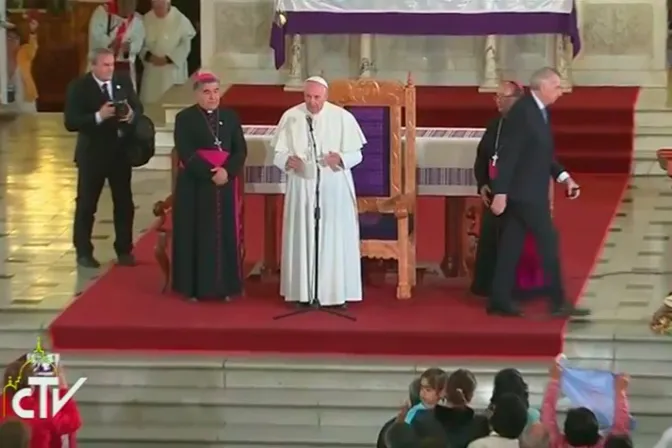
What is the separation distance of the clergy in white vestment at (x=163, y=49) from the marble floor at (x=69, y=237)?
1110 mm

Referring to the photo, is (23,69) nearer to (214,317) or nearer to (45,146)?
(45,146)

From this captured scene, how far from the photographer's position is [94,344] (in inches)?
380

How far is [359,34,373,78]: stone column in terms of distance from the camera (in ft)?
49.5

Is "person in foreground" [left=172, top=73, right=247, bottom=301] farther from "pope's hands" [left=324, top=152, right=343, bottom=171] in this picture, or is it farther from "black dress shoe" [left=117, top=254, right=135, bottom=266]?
"black dress shoe" [left=117, top=254, right=135, bottom=266]

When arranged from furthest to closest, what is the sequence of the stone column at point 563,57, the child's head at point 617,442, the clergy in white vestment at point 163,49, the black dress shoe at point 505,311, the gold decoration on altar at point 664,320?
the clergy in white vestment at point 163,49
the stone column at point 563,57
the black dress shoe at point 505,311
the gold decoration on altar at point 664,320
the child's head at point 617,442

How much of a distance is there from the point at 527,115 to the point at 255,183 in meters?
1.79

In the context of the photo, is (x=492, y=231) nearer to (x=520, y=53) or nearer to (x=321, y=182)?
(x=321, y=182)

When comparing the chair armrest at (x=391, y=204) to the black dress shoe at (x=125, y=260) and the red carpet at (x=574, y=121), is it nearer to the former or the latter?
the black dress shoe at (x=125, y=260)

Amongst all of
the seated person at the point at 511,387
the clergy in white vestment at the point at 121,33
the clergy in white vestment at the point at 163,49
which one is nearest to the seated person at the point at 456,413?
the seated person at the point at 511,387

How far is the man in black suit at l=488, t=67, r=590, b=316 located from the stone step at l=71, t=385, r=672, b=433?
83 cm

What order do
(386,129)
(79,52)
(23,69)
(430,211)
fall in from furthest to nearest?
(79,52)
(23,69)
(430,211)
(386,129)

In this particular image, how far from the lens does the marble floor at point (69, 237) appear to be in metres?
10.4

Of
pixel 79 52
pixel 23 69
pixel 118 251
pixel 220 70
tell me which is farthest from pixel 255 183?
pixel 79 52

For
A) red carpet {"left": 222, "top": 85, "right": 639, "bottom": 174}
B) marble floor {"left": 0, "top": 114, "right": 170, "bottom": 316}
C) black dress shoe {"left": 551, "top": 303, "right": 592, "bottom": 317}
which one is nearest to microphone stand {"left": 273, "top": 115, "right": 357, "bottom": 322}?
black dress shoe {"left": 551, "top": 303, "right": 592, "bottom": 317}
